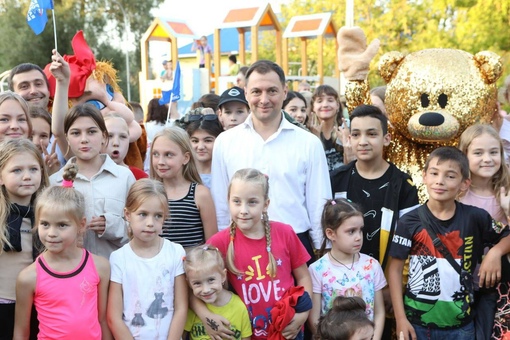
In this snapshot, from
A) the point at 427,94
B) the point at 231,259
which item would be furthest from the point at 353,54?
the point at 231,259

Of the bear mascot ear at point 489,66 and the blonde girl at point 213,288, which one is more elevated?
the bear mascot ear at point 489,66

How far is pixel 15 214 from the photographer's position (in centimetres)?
311

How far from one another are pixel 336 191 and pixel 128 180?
135 centimetres

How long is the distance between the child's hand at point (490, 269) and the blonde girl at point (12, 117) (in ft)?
9.52

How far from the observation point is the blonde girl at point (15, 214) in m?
3.04

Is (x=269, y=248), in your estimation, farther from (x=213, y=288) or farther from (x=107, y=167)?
(x=107, y=167)

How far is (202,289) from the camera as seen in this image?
10.1 feet

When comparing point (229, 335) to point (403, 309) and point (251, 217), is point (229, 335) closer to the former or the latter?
point (251, 217)

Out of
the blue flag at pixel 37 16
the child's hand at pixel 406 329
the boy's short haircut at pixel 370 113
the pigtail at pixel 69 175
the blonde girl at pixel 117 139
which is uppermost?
the blue flag at pixel 37 16

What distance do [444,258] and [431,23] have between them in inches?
577

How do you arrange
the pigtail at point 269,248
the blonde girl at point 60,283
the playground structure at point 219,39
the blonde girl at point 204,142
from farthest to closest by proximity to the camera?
the playground structure at point 219,39 → the blonde girl at point 204,142 → the pigtail at point 269,248 → the blonde girl at point 60,283

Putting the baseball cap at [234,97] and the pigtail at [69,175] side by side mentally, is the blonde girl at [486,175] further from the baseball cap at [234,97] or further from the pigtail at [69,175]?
A: the pigtail at [69,175]

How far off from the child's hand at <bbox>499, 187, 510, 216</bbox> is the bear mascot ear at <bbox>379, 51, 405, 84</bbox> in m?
1.37

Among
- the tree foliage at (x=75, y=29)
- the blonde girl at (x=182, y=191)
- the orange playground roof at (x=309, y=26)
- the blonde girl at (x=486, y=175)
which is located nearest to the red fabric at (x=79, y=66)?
the blonde girl at (x=182, y=191)
